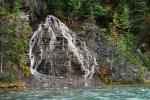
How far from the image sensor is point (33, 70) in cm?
4628

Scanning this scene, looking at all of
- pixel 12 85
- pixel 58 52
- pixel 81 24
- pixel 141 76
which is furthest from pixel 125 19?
pixel 12 85

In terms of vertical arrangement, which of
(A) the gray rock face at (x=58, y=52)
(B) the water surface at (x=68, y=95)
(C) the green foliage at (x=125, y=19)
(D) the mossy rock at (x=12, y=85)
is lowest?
(B) the water surface at (x=68, y=95)

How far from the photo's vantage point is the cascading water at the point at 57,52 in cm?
4734

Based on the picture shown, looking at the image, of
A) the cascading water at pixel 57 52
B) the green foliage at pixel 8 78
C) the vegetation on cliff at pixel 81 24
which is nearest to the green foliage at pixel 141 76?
the vegetation on cliff at pixel 81 24

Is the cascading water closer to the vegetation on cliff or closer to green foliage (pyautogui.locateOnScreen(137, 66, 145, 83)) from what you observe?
the vegetation on cliff

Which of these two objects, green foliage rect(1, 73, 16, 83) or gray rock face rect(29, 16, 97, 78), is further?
gray rock face rect(29, 16, 97, 78)

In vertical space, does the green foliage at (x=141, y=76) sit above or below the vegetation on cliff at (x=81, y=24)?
below

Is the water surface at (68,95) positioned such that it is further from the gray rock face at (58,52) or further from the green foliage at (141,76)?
the green foliage at (141,76)

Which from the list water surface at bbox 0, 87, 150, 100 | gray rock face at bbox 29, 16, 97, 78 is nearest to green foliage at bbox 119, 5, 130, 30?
gray rock face at bbox 29, 16, 97, 78

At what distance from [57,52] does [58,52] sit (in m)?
0.11

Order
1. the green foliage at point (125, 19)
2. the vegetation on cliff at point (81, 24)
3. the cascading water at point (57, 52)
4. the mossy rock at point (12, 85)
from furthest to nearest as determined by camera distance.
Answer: the green foliage at point (125, 19), the cascading water at point (57, 52), the vegetation on cliff at point (81, 24), the mossy rock at point (12, 85)

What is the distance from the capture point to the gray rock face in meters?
47.3

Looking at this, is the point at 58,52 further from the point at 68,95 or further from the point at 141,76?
the point at 68,95

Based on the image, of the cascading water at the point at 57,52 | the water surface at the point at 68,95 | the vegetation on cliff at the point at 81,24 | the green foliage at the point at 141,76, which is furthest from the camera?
the green foliage at the point at 141,76
